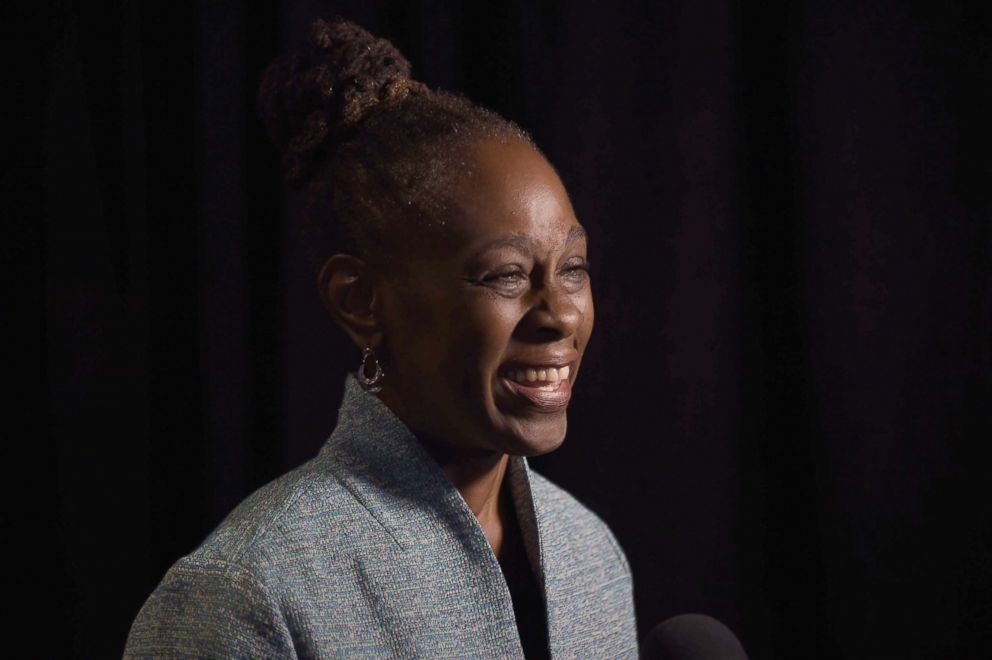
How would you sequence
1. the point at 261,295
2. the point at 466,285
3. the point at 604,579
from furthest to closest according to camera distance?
the point at 261,295 → the point at 604,579 → the point at 466,285

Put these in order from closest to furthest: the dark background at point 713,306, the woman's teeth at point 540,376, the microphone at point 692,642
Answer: the woman's teeth at point 540,376
the microphone at point 692,642
the dark background at point 713,306

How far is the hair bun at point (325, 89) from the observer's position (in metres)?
1.11

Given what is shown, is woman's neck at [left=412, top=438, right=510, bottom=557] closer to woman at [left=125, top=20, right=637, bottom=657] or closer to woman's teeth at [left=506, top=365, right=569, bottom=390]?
woman at [left=125, top=20, right=637, bottom=657]

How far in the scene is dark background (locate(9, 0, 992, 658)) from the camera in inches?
65.4

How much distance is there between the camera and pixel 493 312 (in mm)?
1051

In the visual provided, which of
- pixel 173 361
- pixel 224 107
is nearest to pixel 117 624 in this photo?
pixel 173 361

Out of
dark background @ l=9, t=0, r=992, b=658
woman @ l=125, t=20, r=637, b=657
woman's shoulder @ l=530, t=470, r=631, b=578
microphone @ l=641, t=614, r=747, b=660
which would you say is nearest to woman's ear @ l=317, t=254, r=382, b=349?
woman @ l=125, t=20, r=637, b=657

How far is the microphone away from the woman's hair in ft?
1.62

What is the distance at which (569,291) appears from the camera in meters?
1.11

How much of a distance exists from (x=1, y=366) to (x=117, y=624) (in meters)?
0.40

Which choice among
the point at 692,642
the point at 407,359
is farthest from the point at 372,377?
the point at 692,642

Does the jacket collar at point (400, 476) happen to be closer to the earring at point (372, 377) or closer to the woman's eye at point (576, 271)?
the earring at point (372, 377)

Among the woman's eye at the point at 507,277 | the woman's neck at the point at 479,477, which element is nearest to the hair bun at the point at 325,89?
the woman's eye at the point at 507,277

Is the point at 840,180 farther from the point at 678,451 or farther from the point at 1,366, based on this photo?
the point at 1,366
